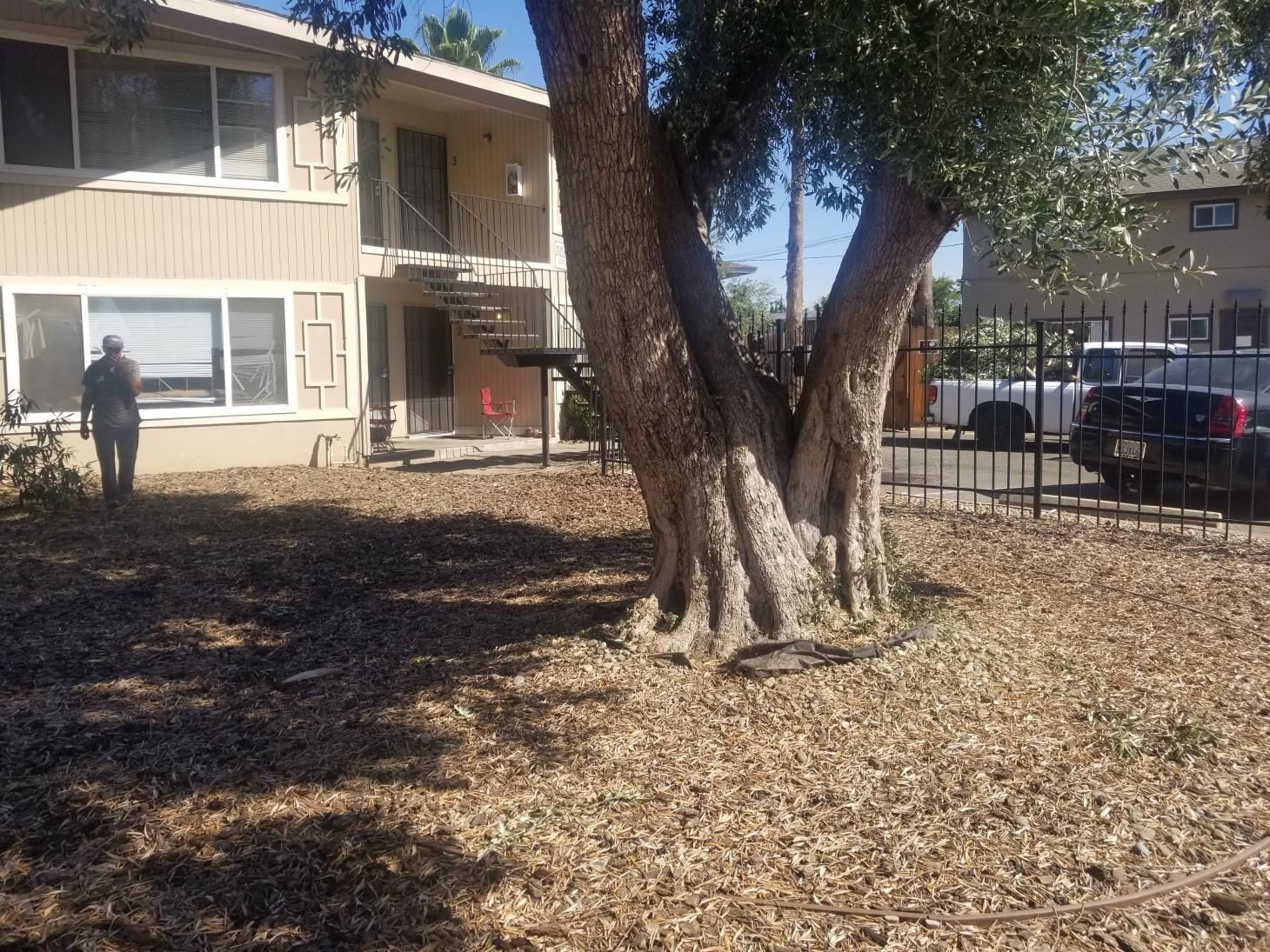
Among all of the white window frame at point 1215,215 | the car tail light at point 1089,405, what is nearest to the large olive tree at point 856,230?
the car tail light at point 1089,405

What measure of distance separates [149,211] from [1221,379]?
1182cm

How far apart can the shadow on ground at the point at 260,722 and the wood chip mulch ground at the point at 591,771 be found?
0.02 m

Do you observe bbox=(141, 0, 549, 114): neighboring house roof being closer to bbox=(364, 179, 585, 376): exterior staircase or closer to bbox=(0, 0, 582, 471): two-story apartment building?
bbox=(0, 0, 582, 471): two-story apartment building

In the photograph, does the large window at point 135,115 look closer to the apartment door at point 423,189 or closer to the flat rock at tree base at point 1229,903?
the apartment door at point 423,189

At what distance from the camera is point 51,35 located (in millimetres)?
12086

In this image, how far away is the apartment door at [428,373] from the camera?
57.4 ft

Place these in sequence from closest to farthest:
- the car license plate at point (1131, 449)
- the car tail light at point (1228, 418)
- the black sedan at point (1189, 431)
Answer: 1. the black sedan at point (1189, 431)
2. the car tail light at point (1228, 418)
3. the car license plate at point (1131, 449)

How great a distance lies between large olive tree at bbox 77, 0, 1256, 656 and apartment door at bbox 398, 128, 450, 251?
11.2m

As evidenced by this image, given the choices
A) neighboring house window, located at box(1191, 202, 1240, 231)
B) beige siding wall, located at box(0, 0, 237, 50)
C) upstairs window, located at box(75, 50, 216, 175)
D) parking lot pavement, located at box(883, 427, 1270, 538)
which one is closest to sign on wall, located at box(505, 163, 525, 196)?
upstairs window, located at box(75, 50, 216, 175)

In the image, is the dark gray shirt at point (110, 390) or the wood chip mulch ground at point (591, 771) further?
the dark gray shirt at point (110, 390)

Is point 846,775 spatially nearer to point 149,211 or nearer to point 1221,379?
point 1221,379

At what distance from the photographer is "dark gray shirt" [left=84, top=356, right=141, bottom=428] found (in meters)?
10.0

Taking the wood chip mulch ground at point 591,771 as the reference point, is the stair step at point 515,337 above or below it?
above

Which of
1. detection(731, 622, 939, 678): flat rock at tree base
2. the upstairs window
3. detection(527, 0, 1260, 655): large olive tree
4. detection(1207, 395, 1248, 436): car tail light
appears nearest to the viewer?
detection(527, 0, 1260, 655): large olive tree
